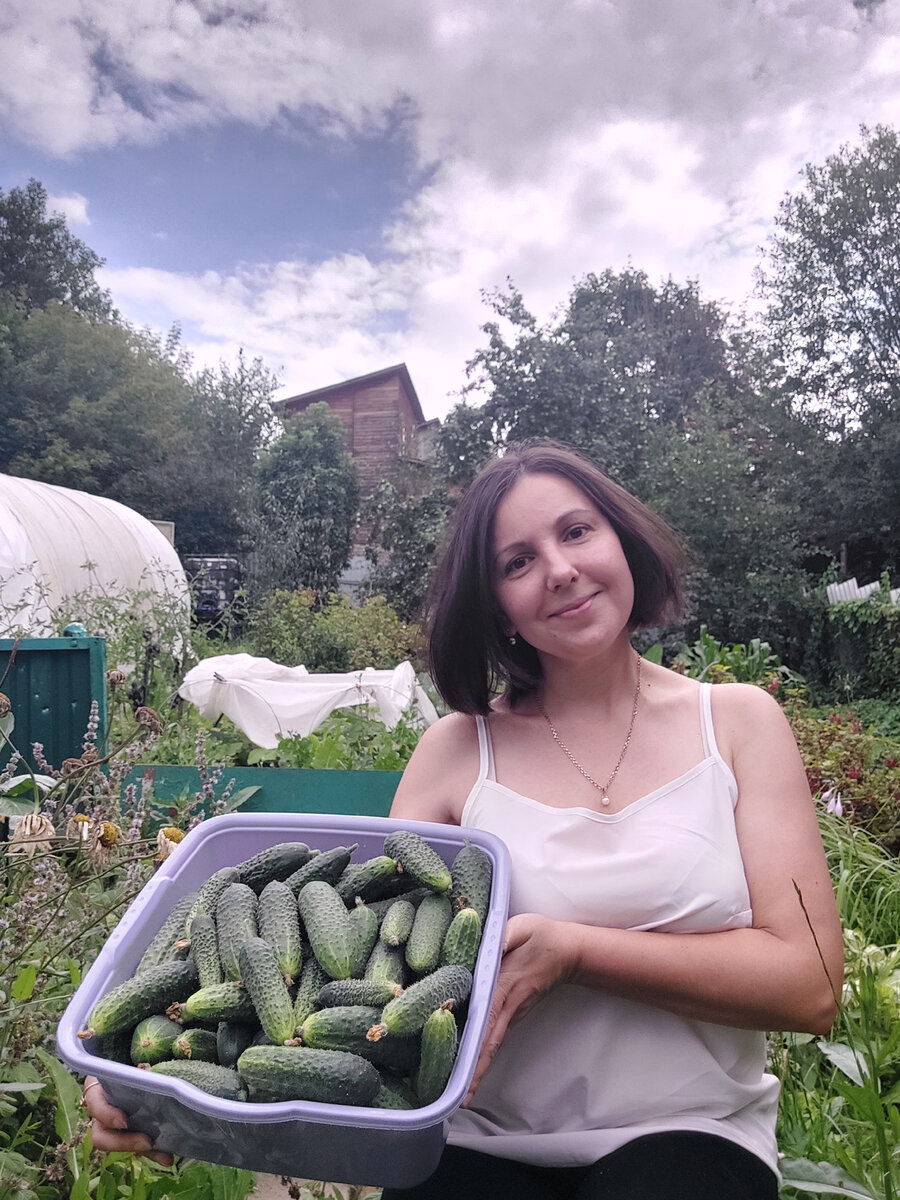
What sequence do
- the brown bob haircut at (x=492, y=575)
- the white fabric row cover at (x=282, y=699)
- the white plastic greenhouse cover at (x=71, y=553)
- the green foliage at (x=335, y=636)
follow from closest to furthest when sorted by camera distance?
1. the brown bob haircut at (x=492, y=575)
2. the white fabric row cover at (x=282, y=699)
3. the white plastic greenhouse cover at (x=71, y=553)
4. the green foliage at (x=335, y=636)


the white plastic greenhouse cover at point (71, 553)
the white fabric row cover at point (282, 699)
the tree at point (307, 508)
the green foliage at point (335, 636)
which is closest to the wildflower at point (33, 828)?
the white fabric row cover at point (282, 699)

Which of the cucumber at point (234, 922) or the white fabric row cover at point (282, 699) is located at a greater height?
the cucumber at point (234, 922)

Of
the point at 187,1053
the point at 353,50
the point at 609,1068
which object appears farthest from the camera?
the point at 353,50

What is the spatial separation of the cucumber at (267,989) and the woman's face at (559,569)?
78cm

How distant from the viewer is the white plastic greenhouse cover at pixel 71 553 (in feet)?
21.2

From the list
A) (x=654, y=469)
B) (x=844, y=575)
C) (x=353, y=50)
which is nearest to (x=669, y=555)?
(x=654, y=469)

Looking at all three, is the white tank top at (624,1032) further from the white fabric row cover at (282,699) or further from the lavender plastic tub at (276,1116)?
the white fabric row cover at (282,699)

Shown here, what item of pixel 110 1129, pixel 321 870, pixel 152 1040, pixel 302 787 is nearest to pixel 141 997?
pixel 152 1040

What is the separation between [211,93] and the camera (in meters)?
16.1

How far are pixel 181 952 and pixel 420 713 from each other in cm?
444

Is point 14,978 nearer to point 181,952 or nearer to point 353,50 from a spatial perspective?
point 181,952

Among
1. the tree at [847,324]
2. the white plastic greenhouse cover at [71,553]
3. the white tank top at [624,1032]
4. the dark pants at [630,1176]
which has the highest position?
the tree at [847,324]

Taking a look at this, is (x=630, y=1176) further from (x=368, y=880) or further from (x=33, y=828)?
(x=33, y=828)

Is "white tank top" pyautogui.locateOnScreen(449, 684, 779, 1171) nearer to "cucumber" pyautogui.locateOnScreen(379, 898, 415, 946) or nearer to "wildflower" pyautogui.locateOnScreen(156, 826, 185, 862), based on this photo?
Result: "cucumber" pyautogui.locateOnScreen(379, 898, 415, 946)
